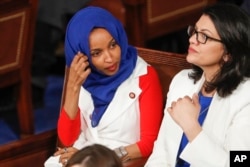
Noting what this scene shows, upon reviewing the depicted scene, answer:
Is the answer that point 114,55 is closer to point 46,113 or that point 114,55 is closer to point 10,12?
point 10,12

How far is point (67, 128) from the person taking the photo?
2699 mm

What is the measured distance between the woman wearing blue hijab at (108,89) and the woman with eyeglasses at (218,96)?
27cm

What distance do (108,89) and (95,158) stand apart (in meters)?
0.90

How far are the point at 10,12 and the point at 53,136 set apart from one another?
79 cm

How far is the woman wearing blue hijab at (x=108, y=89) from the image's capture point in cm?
258

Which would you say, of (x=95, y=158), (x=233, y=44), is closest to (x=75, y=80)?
(x=233, y=44)

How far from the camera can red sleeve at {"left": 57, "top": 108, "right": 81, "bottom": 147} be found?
269cm

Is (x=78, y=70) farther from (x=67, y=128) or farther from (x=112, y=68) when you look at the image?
(x=67, y=128)

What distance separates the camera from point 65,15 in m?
4.04

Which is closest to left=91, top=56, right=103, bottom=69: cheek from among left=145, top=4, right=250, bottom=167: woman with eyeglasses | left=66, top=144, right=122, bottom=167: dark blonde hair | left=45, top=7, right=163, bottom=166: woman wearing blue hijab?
left=45, top=7, right=163, bottom=166: woman wearing blue hijab

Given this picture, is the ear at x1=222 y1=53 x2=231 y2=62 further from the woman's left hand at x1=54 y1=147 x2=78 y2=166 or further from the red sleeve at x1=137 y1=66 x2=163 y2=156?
the woman's left hand at x1=54 y1=147 x2=78 y2=166

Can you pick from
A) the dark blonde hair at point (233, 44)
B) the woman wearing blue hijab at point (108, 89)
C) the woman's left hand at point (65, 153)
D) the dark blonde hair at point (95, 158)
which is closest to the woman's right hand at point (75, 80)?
the woman wearing blue hijab at point (108, 89)

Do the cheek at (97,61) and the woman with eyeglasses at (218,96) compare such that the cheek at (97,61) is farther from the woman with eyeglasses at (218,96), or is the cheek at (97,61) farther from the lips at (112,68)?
the woman with eyeglasses at (218,96)

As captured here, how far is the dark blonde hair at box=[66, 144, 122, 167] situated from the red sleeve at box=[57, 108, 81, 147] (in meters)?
0.86
